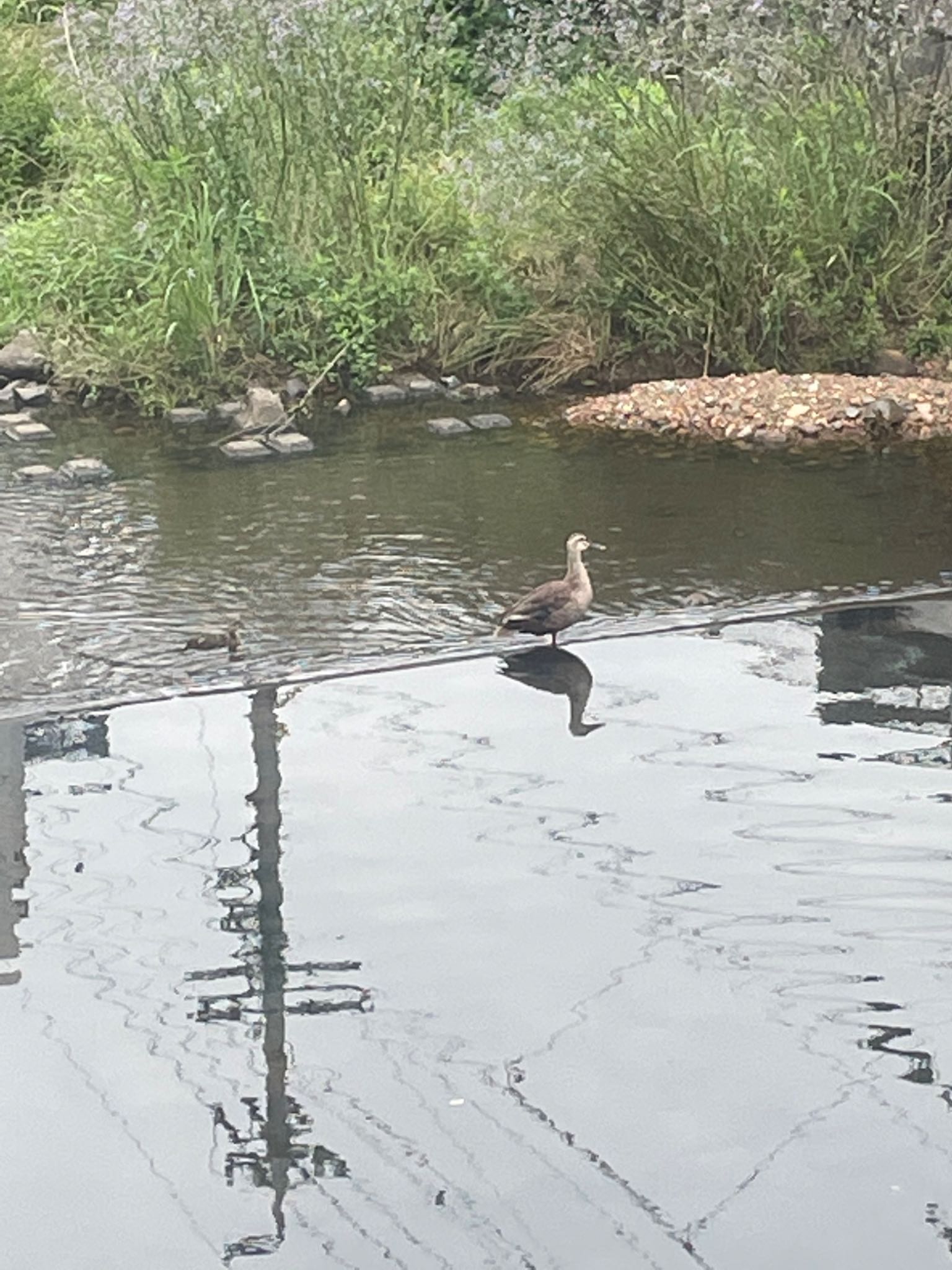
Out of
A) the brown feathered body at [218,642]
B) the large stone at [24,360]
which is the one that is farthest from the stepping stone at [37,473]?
the brown feathered body at [218,642]

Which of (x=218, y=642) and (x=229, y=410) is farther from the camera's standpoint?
(x=229, y=410)

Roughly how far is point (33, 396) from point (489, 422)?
7.54ft

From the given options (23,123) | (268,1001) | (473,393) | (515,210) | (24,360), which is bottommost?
(268,1001)

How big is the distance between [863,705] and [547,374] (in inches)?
184

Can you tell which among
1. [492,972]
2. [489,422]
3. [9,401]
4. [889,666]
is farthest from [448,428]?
[492,972]

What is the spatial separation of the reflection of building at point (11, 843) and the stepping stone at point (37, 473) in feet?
10.0

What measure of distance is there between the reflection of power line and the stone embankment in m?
4.23

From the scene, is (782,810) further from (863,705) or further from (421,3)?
(421,3)

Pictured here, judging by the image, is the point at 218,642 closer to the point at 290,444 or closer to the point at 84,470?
the point at 84,470

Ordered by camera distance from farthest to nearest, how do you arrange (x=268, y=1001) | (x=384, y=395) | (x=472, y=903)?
(x=384, y=395) → (x=472, y=903) → (x=268, y=1001)

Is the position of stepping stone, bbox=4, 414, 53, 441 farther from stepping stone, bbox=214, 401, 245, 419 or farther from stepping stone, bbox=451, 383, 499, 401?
stepping stone, bbox=451, 383, 499, 401

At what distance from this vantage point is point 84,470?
895cm

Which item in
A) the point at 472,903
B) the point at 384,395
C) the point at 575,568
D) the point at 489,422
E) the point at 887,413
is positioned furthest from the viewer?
the point at 384,395

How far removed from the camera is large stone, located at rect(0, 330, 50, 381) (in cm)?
1045
